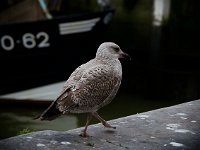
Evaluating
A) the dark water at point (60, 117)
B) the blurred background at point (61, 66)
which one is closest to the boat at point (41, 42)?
the blurred background at point (61, 66)

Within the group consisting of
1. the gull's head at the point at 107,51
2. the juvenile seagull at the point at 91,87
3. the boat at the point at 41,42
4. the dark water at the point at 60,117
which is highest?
the gull's head at the point at 107,51

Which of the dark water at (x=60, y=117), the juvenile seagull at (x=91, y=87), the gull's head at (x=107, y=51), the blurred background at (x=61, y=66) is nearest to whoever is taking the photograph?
the juvenile seagull at (x=91, y=87)

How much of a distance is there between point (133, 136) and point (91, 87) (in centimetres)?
48

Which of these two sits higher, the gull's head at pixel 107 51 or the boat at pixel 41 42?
the gull's head at pixel 107 51

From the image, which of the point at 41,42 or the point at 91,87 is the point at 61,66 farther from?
the point at 91,87

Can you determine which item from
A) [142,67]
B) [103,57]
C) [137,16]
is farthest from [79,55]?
[137,16]

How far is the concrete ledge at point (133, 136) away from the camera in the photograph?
366 centimetres

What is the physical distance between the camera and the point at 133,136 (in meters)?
3.93

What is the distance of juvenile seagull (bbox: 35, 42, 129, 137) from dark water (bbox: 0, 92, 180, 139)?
4975mm

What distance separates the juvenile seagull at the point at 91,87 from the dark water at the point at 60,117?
196 inches

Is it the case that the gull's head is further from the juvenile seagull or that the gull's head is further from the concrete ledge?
the concrete ledge

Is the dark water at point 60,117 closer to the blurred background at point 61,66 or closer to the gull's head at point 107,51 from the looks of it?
the blurred background at point 61,66

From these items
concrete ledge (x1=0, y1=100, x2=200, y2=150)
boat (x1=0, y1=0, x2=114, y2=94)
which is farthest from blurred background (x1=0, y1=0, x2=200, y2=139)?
concrete ledge (x1=0, y1=100, x2=200, y2=150)

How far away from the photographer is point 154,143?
3.77 m
